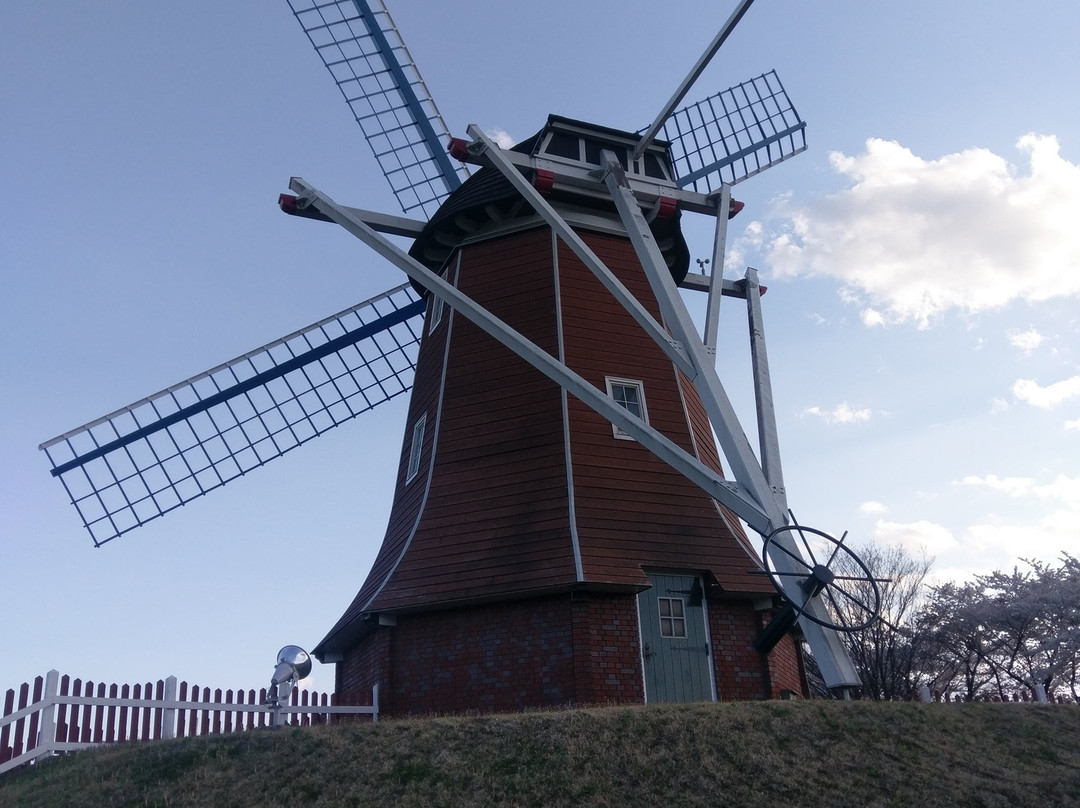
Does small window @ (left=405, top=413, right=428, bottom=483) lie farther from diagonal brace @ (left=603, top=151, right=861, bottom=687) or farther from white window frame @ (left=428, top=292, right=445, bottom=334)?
diagonal brace @ (left=603, top=151, right=861, bottom=687)

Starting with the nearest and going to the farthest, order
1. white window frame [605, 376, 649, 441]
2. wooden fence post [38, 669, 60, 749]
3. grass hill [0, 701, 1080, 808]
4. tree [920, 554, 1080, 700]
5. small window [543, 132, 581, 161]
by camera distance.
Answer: grass hill [0, 701, 1080, 808]
wooden fence post [38, 669, 60, 749]
white window frame [605, 376, 649, 441]
small window [543, 132, 581, 161]
tree [920, 554, 1080, 700]

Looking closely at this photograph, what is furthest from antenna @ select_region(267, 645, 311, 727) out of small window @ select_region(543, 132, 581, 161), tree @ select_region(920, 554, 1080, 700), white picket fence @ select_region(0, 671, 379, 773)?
tree @ select_region(920, 554, 1080, 700)

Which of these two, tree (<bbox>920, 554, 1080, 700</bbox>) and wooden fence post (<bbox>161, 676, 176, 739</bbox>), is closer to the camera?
wooden fence post (<bbox>161, 676, 176, 739</bbox>)

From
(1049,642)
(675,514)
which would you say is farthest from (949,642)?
(675,514)

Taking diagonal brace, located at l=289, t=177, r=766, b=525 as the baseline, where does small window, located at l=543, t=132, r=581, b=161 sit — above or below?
above

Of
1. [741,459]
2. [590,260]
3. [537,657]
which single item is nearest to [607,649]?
[537,657]

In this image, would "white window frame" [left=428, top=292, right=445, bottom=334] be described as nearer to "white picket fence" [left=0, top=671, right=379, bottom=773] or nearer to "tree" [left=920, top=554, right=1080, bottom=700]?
"white picket fence" [left=0, top=671, right=379, bottom=773]

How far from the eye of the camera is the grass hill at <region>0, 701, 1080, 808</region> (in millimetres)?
9500

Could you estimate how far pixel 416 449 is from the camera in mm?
17062

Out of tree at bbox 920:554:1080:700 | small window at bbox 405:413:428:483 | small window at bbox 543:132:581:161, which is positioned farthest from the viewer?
tree at bbox 920:554:1080:700

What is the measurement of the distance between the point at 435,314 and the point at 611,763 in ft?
33.2

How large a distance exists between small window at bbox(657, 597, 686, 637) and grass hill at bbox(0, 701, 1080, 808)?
2.56 meters

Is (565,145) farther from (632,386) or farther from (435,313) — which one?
(632,386)

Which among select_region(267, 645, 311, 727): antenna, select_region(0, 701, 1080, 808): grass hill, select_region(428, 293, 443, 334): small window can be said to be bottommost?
select_region(0, 701, 1080, 808): grass hill
